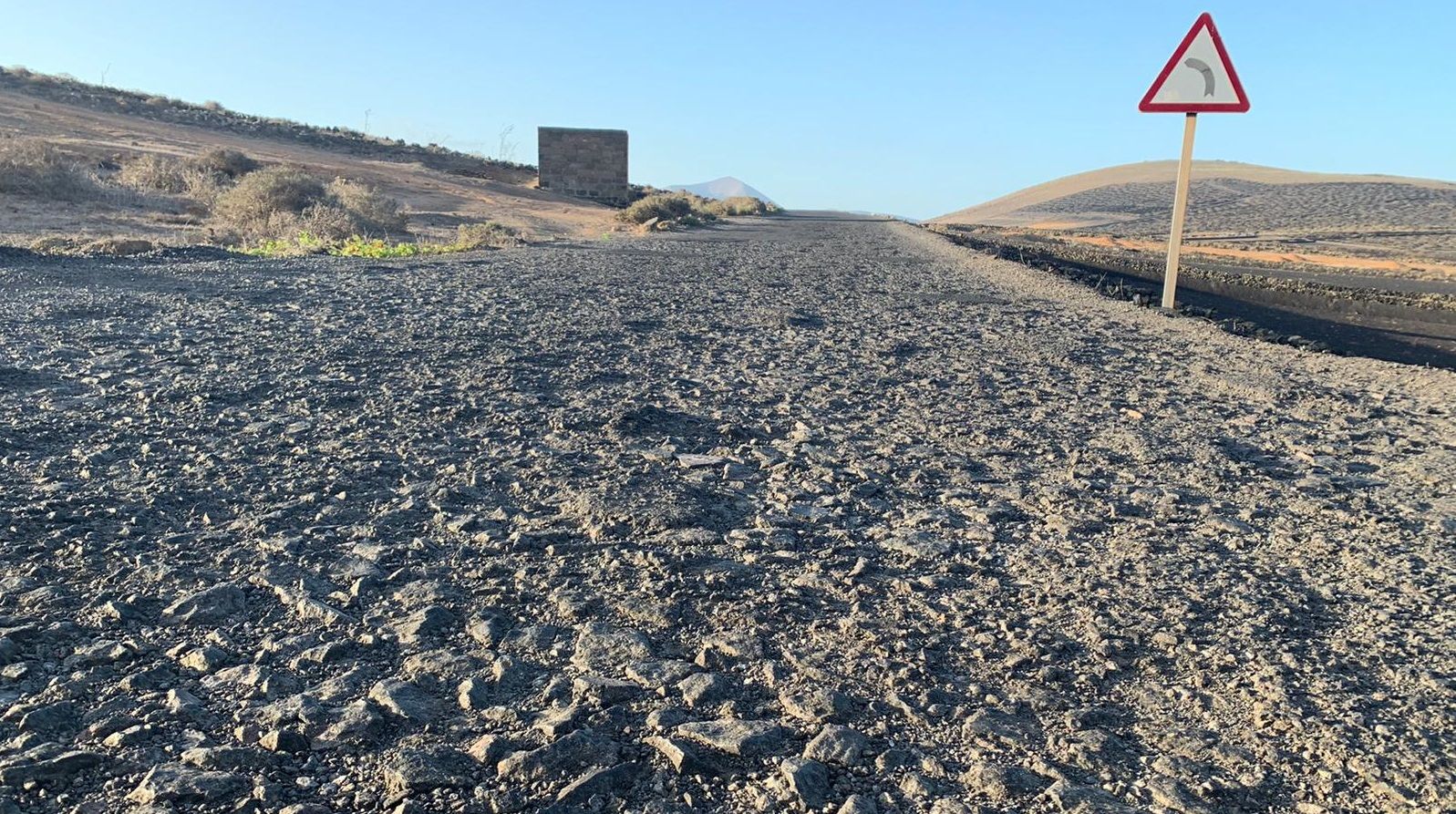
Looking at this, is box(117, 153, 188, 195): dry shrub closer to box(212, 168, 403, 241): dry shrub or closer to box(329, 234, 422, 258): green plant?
box(212, 168, 403, 241): dry shrub

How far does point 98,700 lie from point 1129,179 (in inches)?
3785

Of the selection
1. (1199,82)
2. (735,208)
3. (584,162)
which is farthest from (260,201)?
(735,208)

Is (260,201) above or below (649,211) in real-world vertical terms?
below

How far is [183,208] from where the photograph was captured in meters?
20.1

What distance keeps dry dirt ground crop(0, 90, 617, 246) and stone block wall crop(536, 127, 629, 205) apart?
54.8 inches

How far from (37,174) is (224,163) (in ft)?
34.0

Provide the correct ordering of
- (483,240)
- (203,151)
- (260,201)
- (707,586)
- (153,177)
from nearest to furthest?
(707,586) → (483,240) → (260,201) → (153,177) → (203,151)

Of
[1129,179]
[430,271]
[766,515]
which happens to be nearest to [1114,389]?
[766,515]

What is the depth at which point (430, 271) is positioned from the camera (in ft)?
32.4

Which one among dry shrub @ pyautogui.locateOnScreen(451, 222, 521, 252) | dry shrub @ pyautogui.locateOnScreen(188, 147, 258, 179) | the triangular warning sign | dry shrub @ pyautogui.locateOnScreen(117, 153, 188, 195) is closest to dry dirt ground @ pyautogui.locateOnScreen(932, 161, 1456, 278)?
the triangular warning sign

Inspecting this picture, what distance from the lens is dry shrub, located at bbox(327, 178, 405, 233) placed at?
18.8 m

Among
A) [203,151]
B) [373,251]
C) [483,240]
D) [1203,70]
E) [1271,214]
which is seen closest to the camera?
[1203,70]

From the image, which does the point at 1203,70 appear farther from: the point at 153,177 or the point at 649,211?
Result: the point at 649,211

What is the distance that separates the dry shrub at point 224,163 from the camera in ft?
86.4
